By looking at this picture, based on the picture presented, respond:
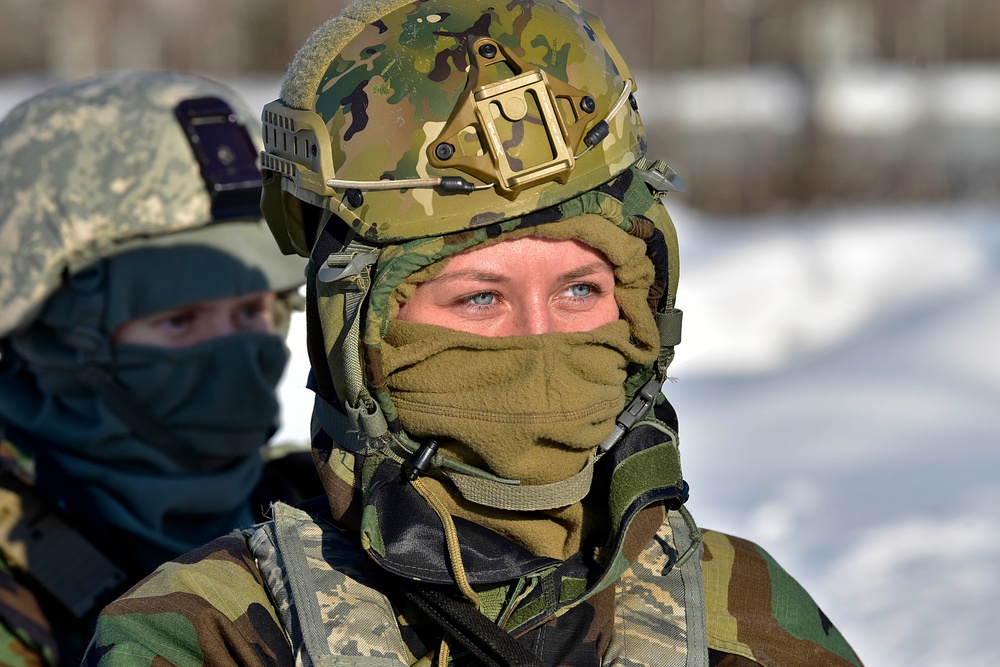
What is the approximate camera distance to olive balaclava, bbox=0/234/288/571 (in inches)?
136

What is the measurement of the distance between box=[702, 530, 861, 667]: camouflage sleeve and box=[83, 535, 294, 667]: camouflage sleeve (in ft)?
2.43

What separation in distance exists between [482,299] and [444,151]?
249 mm

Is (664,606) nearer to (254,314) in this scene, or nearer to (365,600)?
(365,600)

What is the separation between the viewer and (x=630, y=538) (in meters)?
2.18

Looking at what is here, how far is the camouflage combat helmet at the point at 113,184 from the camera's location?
3479mm

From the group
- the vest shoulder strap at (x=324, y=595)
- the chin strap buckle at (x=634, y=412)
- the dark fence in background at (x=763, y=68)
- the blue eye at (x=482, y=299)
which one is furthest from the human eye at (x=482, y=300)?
the dark fence in background at (x=763, y=68)

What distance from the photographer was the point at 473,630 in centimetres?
203

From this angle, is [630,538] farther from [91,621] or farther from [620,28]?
[620,28]

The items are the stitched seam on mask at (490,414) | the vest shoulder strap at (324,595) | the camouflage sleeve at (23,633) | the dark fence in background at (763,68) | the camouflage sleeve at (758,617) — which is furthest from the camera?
the dark fence in background at (763,68)

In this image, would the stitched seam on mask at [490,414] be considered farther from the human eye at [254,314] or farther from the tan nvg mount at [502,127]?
the human eye at [254,314]

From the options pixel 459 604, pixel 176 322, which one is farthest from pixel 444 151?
pixel 176 322

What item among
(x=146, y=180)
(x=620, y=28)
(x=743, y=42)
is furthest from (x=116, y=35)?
(x=146, y=180)

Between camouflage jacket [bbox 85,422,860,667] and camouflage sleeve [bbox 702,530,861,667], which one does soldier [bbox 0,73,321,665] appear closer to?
Result: camouflage jacket [bbox 85,422,860,667]

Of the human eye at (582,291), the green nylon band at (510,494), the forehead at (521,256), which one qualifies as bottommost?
the green nylon band at (510,494)
